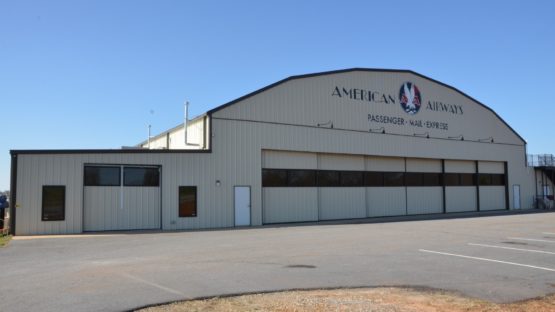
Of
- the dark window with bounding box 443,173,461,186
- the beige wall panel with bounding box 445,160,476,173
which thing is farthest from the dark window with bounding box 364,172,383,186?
the beige wall panel with bounding box 445,160,476,173

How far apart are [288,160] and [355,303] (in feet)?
61.6

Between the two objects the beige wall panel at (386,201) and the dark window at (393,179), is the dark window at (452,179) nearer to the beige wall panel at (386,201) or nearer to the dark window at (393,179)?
the dark window at (393,179)

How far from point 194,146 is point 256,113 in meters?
A: 3.82

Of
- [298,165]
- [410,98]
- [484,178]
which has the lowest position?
[484,178]

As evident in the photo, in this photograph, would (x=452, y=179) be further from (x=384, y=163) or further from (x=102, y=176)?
(x=102, y=176)

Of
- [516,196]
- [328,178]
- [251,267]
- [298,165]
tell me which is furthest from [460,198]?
[251,267]

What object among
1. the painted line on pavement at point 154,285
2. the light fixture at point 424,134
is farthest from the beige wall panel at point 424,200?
the painted line on pavement at point 154,285

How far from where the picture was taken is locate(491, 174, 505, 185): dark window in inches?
1435

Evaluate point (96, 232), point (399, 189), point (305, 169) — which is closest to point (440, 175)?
point (399, 189)

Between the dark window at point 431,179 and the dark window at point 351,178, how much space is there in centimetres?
568

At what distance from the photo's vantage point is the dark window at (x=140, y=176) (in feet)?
69.9

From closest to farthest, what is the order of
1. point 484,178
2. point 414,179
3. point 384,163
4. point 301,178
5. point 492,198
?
1. point 301,178
2. point 384,163
3. point 414,179
4. point 484,178
5. point 492,198

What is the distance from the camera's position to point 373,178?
29281 mm

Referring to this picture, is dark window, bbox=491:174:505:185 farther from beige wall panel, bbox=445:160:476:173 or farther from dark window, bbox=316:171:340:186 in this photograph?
dark window, bbox=316:171:340:186
